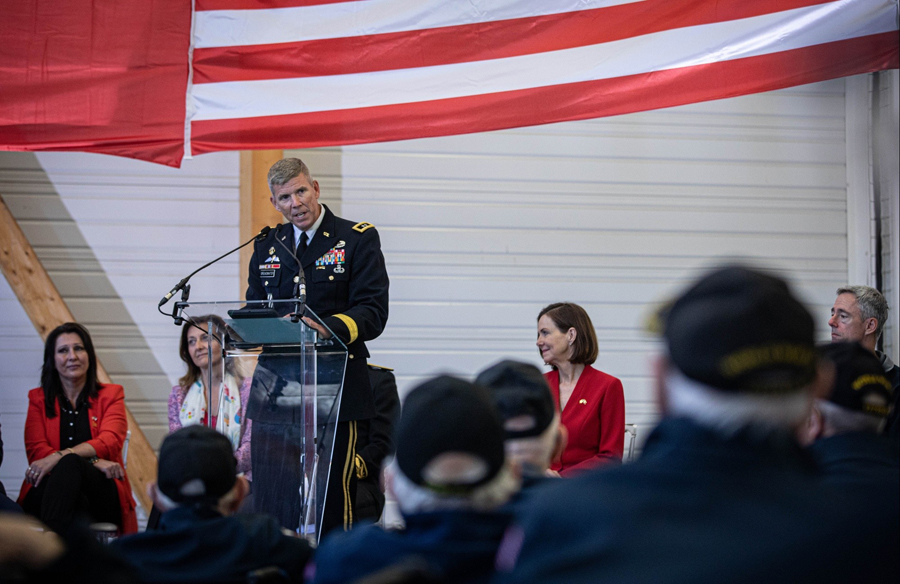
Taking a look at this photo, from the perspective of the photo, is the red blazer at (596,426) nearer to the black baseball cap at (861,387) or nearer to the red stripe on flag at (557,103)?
the red stripe on flag at (557,103)

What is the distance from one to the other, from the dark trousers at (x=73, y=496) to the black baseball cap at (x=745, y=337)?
3392 mm

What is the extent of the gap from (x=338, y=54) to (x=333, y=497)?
182 centimetres

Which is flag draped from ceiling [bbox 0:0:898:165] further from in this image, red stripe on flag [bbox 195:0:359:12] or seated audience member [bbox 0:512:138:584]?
seated audience member [bbox 0:512:138:584]

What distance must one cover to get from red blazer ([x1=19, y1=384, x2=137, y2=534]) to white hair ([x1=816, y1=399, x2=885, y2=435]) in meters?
3.20

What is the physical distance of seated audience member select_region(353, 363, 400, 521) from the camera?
3.74 meters

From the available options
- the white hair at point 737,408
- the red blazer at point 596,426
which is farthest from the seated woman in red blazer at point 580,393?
the white hair at point 737,408

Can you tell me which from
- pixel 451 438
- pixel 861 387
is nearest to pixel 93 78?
pixel 451 438

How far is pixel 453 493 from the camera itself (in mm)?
1299

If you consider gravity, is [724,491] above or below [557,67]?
below

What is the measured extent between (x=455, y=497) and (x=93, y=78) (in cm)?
288

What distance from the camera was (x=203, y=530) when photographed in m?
1.60

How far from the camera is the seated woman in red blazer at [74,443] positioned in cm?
379

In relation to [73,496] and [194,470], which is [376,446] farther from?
[194,470]

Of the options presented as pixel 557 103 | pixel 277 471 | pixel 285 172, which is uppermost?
pixel 557 103
